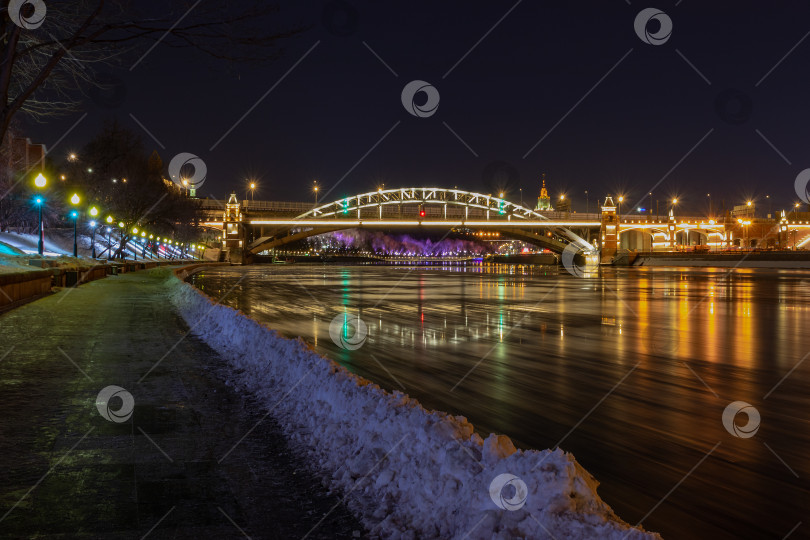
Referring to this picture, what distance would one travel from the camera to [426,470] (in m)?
4.66

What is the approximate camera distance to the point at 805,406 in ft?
25.9

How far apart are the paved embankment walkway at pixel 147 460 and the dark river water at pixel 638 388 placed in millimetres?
2172

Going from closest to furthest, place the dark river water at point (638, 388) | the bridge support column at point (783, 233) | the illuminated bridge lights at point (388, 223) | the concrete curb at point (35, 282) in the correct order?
the dark river water at point (638, 388)
the concrete curb at point (35, 282)
the illuminated bridge lights at point (388, 223)
the bridge support column at point (783, 233)

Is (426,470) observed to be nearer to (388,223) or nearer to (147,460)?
(147,460)

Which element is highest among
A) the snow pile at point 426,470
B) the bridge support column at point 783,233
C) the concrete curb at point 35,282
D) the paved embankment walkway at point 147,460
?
the bridge support column at point 783,233

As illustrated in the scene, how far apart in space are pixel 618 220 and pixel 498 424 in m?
118

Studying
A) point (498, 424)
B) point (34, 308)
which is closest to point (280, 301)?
point (34, 308)

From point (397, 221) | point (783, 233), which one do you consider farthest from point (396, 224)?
point (783, 233)

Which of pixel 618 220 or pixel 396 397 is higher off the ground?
pixel 618 220

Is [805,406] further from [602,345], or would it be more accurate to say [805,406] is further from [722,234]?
[722,234]

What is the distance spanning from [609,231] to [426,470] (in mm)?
118354

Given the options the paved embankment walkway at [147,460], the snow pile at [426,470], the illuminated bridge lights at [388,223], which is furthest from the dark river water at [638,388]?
the illuminated bridge lights at [388,223]

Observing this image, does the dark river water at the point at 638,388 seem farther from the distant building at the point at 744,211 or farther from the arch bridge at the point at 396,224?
the distant building at the point at 744,211

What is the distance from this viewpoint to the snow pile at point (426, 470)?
3.82 metres
